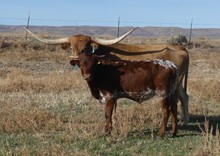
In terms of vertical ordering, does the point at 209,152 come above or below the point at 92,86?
below

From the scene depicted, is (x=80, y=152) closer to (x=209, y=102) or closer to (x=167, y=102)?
Answer: (x=167, y=102)

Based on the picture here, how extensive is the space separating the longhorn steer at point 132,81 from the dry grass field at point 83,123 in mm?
519

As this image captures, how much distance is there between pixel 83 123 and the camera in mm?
10273

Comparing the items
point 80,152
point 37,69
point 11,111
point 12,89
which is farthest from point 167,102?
point 37,69

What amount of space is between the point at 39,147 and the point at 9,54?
1917 cm

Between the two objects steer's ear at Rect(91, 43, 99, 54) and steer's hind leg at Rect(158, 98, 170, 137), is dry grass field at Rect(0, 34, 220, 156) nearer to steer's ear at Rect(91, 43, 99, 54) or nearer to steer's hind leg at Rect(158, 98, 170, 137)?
steer's hind leg at Rect(158, 98, 170, 137)

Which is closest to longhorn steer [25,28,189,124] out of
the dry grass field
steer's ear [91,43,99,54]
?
steer's ear [91,43,99,54]

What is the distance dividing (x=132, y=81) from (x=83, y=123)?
1.89 meters

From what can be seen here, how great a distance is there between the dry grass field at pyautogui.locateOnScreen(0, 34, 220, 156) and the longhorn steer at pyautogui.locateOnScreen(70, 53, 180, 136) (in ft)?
1.70

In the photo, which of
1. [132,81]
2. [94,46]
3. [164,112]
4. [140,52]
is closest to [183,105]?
[140,52]

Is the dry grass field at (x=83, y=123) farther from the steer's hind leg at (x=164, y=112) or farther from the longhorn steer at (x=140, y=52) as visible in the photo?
the longhorn steer at (x=140, y=52)

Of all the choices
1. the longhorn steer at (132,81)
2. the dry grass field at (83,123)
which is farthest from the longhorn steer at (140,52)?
the dry grass field at (83,123)

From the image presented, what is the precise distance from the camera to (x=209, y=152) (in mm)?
7219

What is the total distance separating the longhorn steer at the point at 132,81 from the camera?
8820mm
